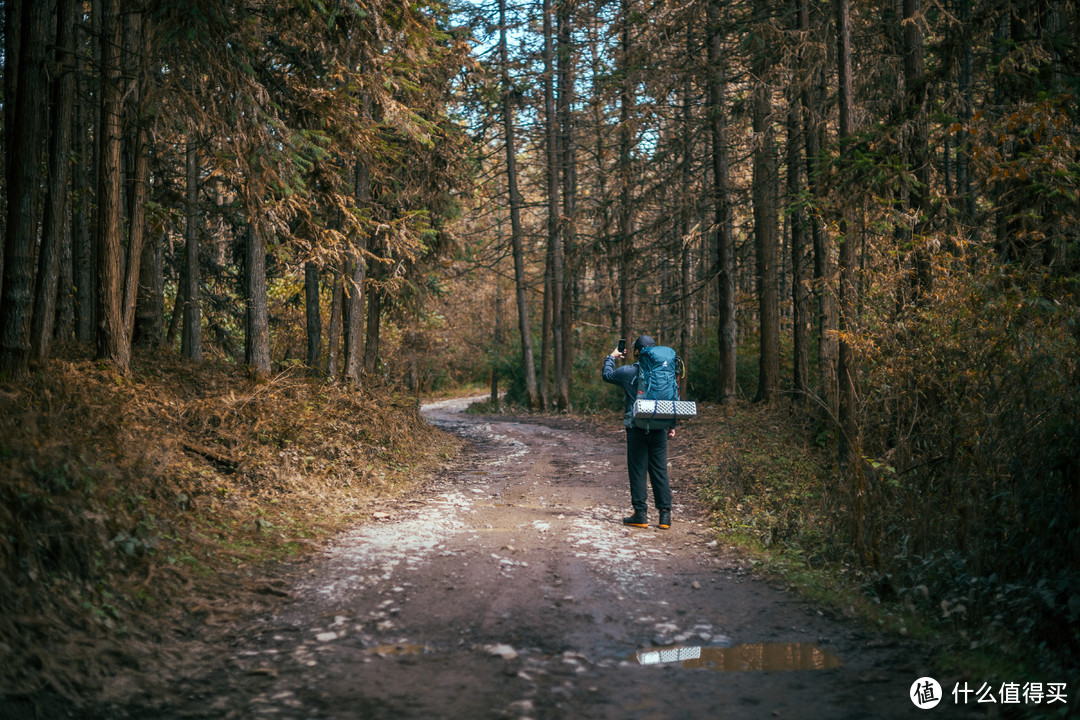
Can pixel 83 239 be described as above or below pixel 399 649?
above

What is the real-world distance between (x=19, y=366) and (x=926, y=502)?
9714 mm

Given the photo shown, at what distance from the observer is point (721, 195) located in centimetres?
1878

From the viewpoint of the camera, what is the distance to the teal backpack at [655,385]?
899 centimetres

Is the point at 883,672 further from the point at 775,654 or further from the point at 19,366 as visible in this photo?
the point at 19,366

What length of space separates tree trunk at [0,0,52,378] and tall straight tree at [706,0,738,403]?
43.2ft

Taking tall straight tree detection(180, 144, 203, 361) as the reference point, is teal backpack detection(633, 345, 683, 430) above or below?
below

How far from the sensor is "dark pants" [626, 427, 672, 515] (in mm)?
9273

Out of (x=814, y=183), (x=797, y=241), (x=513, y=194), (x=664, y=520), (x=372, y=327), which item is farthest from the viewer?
(x=513, y=194)

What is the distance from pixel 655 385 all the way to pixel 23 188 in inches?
298

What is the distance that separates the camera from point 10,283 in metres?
8.00

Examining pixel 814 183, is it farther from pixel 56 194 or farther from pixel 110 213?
pixel 56 194

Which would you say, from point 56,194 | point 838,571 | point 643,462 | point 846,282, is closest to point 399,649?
point 838,571

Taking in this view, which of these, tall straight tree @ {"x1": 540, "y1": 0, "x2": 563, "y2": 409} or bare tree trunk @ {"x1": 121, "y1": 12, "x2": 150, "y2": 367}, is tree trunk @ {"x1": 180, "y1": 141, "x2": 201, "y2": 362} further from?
tall straight tree @ {"x1": 540, "y1": 0, "x2": 563, "y2": 409}

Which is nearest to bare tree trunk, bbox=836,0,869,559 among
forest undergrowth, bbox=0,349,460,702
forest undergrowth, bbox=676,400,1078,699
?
forest undergrowth, bbox=676,400,1078,699
